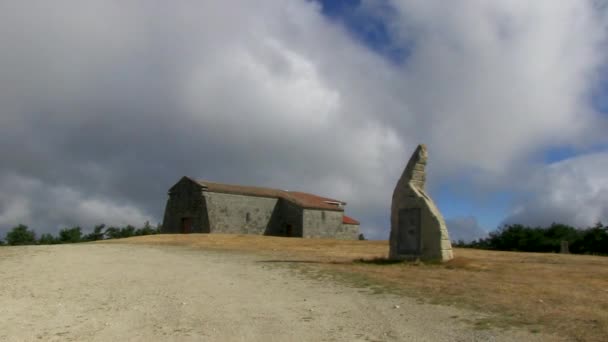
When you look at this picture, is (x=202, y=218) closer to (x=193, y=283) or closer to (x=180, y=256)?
(x=180, y=256)

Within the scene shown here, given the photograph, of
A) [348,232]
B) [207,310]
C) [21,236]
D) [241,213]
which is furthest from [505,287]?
[21,236]

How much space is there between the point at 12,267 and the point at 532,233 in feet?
104

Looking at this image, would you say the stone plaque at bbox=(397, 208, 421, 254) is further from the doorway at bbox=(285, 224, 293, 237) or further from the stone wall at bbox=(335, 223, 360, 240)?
the stone wall at bbox=(335, 223, 360, 240)

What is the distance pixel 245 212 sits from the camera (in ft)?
142

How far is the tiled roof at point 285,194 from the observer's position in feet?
138

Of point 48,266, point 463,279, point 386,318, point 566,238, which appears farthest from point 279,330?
point 566,238

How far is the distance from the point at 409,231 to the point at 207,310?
28.5 ft

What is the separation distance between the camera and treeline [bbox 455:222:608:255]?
32.7 meters

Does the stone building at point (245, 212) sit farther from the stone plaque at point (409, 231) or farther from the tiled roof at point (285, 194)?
the stone plaque at point (409, 231)

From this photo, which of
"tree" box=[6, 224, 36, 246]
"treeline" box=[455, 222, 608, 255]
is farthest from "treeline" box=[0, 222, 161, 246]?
"treeline" box=[455, 222, 608, 255]

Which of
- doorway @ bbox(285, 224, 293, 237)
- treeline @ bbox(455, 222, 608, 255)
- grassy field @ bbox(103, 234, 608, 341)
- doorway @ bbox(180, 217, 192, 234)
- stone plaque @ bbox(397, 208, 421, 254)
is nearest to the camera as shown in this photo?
grassy field @ bbox(103, 234, 608, 341)

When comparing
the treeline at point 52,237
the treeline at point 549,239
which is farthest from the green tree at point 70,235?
the treeline at point 549,239

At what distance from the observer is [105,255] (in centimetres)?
1878

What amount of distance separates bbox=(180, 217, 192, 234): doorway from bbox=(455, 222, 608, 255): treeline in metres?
21.2
